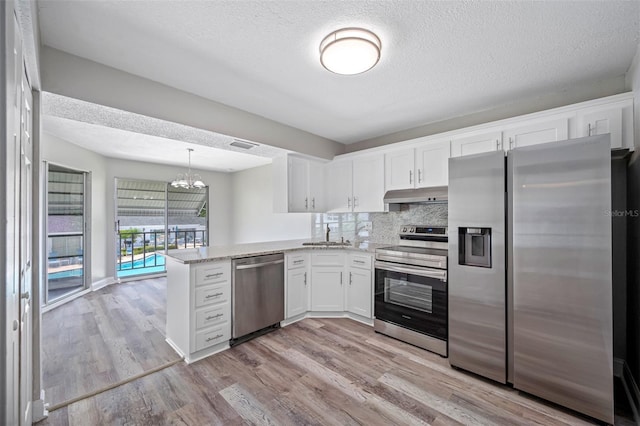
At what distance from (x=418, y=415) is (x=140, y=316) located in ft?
11.6

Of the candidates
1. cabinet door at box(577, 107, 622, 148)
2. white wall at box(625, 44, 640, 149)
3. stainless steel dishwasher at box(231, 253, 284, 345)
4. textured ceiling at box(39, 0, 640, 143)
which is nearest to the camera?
textured ceiling at box(39, 0, 640, 143)

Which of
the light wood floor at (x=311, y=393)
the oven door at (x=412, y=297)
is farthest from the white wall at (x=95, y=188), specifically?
the oven door at (x=412, y=297)

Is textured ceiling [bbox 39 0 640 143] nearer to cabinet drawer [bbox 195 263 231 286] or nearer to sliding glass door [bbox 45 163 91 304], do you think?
cabinet drawer [bbox 195 263 231 286]

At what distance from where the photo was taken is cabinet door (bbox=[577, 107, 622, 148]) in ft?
7.10

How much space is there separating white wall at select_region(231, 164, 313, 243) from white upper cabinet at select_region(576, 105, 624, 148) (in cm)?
377

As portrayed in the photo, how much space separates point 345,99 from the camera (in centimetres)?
275

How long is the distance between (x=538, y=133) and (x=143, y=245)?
6.95 m

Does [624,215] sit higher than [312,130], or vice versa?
[312,130]

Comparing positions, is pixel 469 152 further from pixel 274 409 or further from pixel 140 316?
pixel 140 316

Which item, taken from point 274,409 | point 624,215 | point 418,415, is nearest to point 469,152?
point 624,215

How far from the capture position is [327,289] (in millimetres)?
3574

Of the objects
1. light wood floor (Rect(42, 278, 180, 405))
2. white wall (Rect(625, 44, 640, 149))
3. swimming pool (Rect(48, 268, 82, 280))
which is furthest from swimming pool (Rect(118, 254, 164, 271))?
white wall (Rect(625, 44, 640, 149))

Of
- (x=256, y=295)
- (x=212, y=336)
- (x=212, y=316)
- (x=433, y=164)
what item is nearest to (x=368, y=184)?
(x=433, y=164)

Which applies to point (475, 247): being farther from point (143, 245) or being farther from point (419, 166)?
point (143, 245)
